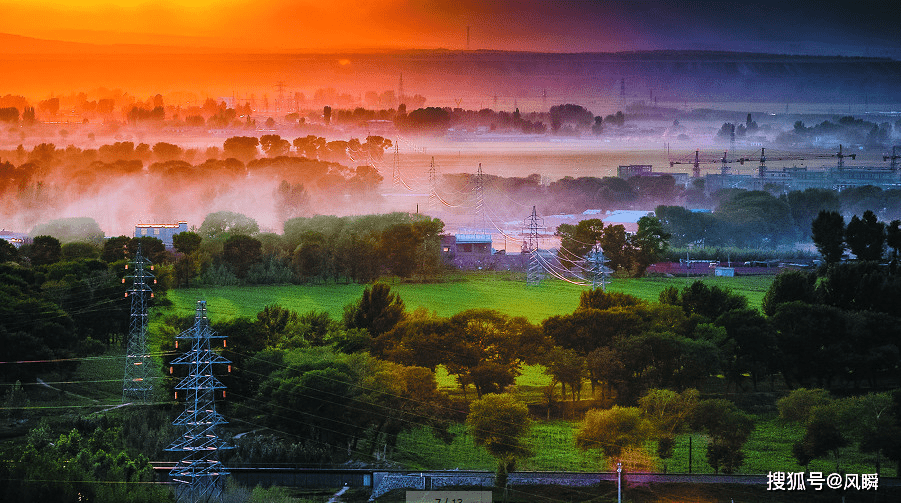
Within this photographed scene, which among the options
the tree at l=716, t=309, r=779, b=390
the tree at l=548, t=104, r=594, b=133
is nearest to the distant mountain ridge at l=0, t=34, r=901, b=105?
the tree at l=548, t=104, r=594, b=133

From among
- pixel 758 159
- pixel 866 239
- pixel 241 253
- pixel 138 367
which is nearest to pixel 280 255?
pixel 241 253

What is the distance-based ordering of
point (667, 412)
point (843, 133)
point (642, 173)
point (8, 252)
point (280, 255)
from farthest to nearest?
point (843, 133) → point (642, 173) → point (280, 255) → point (8, 252) → point (667, 412)

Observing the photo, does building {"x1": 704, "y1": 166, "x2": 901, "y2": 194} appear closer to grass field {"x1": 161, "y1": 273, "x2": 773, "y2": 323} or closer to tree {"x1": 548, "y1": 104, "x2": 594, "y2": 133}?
tree {"x1": 548, "y1": 104, "x2": 594, "y2": 133}

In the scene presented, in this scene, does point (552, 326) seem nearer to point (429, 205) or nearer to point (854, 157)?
point (429, 205)

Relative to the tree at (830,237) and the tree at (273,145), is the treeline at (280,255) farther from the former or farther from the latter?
the tree at (273,145)

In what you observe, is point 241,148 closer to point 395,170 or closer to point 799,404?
point 395,170

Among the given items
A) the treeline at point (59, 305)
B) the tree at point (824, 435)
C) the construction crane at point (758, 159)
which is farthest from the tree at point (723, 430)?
the construction crane at point (758, 159)
